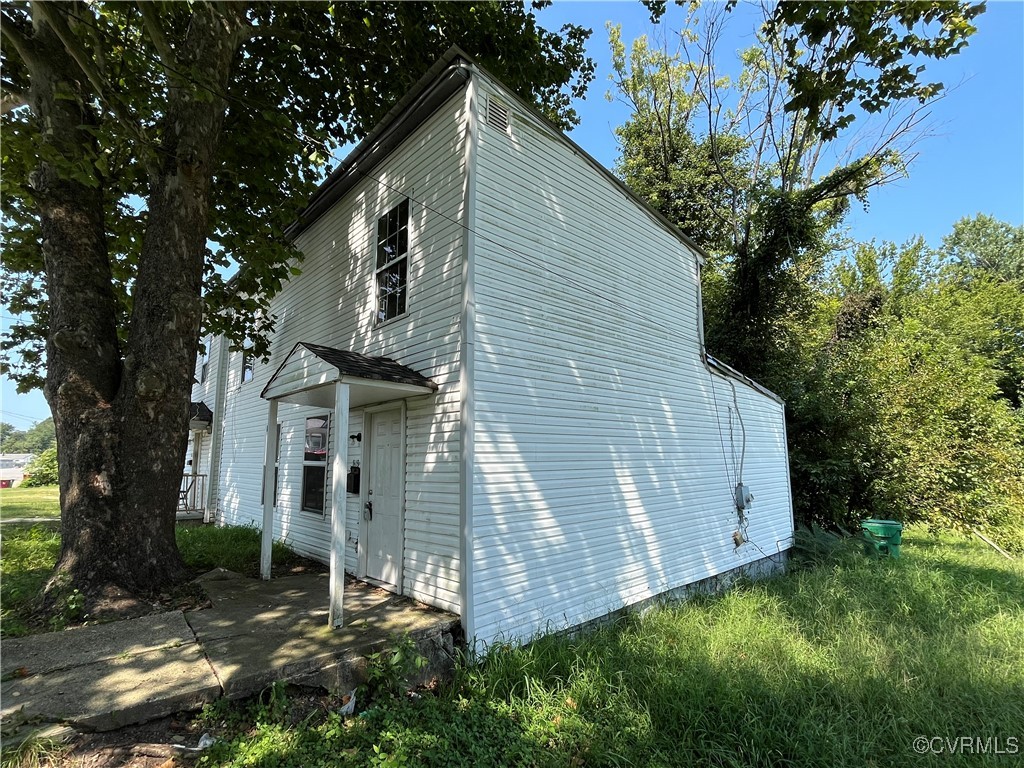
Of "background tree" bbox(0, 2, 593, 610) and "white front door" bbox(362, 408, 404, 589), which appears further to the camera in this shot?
"white front door" bbox(362, 408, 404, 589)

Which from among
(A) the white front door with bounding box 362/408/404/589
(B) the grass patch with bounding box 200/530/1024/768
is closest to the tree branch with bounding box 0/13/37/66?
(A) the white front door with bounding box 362/408/404/589

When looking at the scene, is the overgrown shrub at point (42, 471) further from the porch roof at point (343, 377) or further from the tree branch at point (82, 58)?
the porch roof at point (343, 377)

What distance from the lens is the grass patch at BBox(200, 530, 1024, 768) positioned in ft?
10.8

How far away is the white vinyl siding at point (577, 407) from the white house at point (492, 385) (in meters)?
0.03

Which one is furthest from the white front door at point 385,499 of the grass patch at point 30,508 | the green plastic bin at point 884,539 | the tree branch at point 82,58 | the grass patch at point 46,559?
the green plastic bin at point 884,539

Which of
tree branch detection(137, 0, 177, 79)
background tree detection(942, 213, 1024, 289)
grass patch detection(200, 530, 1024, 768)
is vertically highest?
background tree detection(942, 213, 1024, 289)

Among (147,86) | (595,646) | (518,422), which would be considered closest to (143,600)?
(518,422)

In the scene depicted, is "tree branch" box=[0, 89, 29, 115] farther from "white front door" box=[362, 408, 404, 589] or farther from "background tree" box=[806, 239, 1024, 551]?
"background tree" box=[806, 239, 1024, 551]

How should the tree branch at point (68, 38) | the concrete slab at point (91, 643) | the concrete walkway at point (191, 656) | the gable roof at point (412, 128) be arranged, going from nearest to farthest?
the concrete walkway at point (191, 656), the concrete slab at point (91, 643), the tree branch at point (68, 38), the gable roof at point (412, 128)

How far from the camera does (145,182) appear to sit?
284 inches

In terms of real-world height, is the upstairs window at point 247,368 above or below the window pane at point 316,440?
above

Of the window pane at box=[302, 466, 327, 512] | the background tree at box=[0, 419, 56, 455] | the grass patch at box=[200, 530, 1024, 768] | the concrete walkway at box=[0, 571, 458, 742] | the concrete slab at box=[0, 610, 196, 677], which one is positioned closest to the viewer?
the concrete walkway at box=[0, 571, 458, 742]

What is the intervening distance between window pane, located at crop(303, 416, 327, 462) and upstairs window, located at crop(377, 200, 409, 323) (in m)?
2.27

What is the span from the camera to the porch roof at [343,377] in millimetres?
4766
